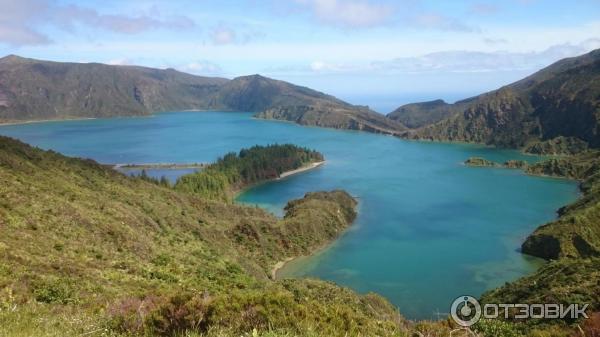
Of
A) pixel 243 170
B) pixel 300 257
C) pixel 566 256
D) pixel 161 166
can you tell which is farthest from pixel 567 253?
pixel 161 166

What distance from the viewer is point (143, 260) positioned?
37.2 meters

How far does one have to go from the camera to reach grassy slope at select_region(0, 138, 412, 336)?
39.9 ft

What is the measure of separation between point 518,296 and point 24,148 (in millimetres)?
58812

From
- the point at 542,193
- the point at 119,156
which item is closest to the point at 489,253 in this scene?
the point at 542,193

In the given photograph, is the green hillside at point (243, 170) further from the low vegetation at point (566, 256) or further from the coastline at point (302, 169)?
the low vegetation at point (566, 256)

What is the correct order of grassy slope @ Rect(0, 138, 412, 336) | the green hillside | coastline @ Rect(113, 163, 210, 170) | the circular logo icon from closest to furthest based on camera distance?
the circular logo icon < grassy slope @ Rect(0, 138, 412, 336) < the green hillside < coastline @ Rect(113, 163, 210, 170)

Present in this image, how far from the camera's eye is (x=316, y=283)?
47656 mm

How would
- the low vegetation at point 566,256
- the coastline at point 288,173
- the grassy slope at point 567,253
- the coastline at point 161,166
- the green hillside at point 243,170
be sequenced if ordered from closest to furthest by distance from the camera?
the low vegetation at point 566,256
the grassy slope at point 567,253
the green hillside at point 243,170
the coastline at point 288,173
the coastline at point 161,166

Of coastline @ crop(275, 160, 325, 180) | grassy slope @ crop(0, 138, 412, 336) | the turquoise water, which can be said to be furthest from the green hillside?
grassy slope @ crop(0, 138, 412, 336)

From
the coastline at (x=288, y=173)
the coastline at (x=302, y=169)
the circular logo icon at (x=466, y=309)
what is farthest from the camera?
the coastline at (x=302, y=169)

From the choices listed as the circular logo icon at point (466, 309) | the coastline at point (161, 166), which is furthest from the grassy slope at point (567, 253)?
the coastline at point (161, 166)

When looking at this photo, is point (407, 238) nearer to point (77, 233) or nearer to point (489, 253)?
point (489, 253)

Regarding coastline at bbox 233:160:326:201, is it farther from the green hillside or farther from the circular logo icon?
the circular logo icon

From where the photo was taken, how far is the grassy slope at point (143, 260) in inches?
479
